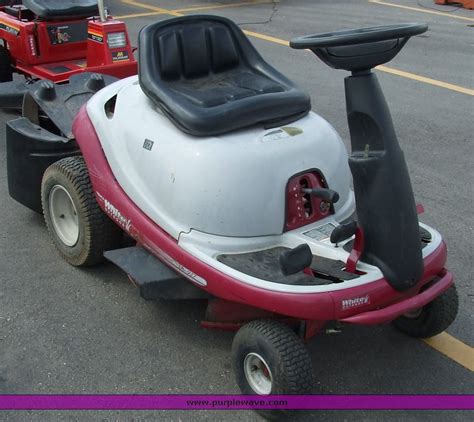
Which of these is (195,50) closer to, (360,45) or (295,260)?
(360,45)

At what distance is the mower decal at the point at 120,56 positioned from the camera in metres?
5.71

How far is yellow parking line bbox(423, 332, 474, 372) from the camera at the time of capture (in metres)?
2.89

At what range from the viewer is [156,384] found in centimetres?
279

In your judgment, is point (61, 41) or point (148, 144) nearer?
point (148, 144)

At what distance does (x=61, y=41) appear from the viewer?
20.0 feet

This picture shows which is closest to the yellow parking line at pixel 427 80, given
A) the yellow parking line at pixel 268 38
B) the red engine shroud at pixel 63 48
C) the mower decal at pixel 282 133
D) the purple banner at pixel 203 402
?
the yellow parking line at pixel 268 38

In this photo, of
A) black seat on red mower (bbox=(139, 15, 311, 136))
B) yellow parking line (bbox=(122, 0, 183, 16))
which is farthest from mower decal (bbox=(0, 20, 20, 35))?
yellow parking line (bbox=(122, 0, 183, 16))

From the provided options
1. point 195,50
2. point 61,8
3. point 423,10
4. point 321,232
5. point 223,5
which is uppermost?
point 195,50

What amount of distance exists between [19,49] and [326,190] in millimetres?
4306

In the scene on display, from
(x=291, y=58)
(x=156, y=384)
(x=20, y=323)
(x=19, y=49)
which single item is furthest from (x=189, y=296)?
(x=291, y=58)

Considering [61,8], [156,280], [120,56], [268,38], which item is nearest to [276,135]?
[156,280]

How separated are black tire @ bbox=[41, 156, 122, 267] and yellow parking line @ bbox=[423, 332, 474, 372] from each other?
63.9 inches

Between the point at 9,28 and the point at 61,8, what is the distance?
1.84ft

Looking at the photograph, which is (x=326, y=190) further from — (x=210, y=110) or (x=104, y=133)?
(x=104, y=133)
